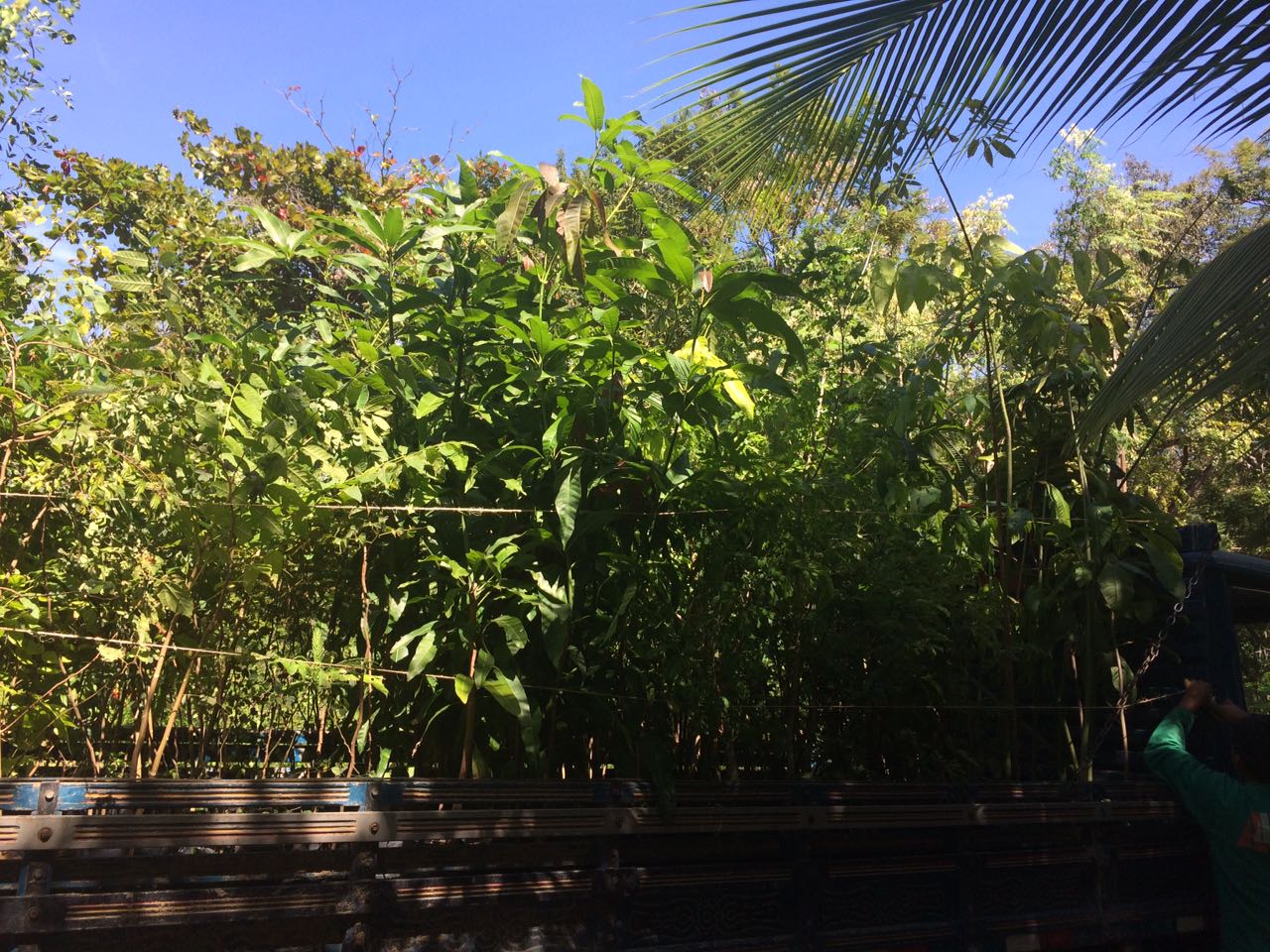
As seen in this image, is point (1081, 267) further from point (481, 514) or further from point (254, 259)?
point (254, 259)

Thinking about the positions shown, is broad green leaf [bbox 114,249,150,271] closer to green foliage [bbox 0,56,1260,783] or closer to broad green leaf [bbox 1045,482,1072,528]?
green foliage [bbox 0,56,1260,783]

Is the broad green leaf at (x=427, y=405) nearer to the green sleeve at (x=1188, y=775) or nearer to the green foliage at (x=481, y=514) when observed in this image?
the green foliage at (x=481, y=514)

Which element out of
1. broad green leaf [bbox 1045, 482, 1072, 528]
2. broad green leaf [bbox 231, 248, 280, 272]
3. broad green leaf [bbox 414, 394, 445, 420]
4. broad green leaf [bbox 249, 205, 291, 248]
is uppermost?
broad green leaf [bbox 249, 205, 291, 248]

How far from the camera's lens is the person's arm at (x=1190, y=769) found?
3.44m

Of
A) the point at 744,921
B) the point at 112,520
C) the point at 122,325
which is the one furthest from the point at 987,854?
the point at 122,325

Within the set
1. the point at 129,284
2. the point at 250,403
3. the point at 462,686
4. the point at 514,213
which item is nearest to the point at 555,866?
the point at 462,686

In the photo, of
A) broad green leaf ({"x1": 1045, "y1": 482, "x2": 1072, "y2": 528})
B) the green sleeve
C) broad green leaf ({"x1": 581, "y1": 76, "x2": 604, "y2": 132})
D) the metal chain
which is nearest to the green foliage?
broad green leaf ({"x1": 581, "y1": 76, "x2": 604, "y2": 132})

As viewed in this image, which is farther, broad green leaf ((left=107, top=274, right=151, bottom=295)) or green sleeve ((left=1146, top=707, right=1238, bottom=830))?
green sleeve ((left=1146, top=707, right=1238, bottom=830))

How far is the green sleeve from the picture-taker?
3.43 meters

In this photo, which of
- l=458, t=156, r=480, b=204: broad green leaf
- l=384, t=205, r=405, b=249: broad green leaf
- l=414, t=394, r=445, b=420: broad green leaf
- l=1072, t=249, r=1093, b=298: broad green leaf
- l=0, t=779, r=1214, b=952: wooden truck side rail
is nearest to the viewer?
l=0, t=779, r=1214, b=952: wooden truck side rail

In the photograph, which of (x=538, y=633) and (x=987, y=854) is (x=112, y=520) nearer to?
(x=538, y=633)

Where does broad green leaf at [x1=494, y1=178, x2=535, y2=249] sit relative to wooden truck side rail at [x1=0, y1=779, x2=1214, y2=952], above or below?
above

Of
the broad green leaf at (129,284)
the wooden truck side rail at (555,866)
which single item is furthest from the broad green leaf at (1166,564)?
the broad green leaf at (129,284)

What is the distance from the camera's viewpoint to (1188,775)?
3488 millimetres
